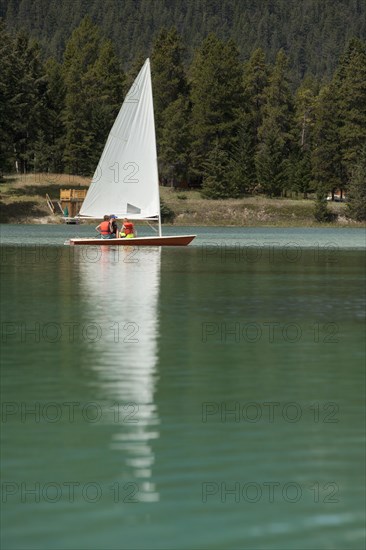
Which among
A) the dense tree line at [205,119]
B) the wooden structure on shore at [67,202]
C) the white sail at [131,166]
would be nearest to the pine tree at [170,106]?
the dense tree line at [205,119]

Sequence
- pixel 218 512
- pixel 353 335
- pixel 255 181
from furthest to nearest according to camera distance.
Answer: pixel 255 181, pixel 353 335, pixel 218 512

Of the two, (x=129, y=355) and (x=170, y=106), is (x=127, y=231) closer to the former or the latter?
(x=129, y=355)

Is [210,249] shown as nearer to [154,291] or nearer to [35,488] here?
[154,291]

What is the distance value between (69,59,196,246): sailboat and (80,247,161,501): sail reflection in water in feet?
59.0

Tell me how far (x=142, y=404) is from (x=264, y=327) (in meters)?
12.3

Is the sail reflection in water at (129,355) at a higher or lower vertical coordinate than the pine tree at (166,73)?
lower

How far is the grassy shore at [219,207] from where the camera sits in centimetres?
13175

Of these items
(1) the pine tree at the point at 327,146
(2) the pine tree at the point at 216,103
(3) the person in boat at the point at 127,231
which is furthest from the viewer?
(1) the pine tree at the point at 327,146

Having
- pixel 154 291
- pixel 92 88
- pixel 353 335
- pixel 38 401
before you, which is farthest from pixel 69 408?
pixel 92 88

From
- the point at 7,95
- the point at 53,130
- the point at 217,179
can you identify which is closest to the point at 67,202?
the point at 7,95

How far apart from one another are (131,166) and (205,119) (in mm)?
78658

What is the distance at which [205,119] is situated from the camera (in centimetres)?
15100

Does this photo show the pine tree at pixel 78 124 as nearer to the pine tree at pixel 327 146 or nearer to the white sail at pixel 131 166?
the pine tree at pixel 327 146

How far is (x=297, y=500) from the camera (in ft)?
42.1
